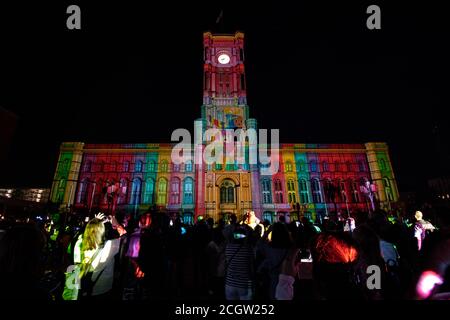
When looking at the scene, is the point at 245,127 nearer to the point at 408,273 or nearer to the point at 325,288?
the point at 408,273

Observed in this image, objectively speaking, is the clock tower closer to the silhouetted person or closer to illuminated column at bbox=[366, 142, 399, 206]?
illuminated column at bbox=[366, 142, 399, 206]

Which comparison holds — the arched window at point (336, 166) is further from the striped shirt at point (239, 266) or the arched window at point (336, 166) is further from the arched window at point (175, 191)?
the striped shirt at point (239, 266)

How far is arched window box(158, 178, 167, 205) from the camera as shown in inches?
1426

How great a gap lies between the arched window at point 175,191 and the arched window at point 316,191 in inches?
940

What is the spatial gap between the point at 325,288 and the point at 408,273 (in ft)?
13.6

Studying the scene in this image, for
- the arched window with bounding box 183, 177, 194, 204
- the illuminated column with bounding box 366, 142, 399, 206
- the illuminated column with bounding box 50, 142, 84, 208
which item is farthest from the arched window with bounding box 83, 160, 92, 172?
the illuminated column with bounding box 366, 142, 399, 206

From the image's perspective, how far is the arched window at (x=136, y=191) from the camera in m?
36.0

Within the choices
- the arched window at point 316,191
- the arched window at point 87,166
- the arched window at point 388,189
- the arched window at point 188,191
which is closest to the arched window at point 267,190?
the arched window at point 316,191

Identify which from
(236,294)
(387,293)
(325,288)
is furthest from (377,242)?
(236,294)

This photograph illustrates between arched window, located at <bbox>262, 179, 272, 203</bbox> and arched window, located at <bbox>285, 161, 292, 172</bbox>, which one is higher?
arched window, located at <bbox>285, 161, 292, 172</bbox>

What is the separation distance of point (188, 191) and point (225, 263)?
110 ft

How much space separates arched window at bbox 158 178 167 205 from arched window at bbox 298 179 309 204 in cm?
2363

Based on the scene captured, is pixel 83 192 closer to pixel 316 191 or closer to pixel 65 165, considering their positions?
pixel 65 165
